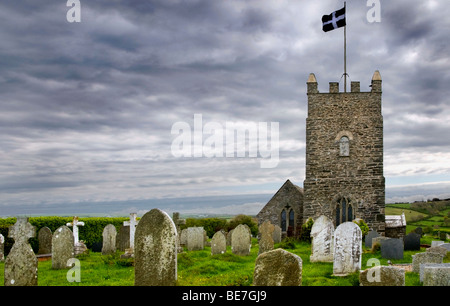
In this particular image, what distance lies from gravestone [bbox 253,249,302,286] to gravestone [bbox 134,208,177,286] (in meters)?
1.96

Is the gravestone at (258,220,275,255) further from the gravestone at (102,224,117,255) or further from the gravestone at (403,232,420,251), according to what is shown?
the gravestone at (403,232,420,251)

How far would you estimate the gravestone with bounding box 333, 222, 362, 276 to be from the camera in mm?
12344

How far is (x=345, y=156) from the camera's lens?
86.0 ft

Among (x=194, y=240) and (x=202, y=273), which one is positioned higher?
(x=202, y=273)

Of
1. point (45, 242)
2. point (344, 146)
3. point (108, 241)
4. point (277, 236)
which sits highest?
point (344, 146)

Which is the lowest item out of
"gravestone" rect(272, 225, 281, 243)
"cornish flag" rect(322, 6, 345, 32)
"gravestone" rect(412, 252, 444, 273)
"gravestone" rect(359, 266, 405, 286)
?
"gravestone" rect(272, 225, 281, 243)

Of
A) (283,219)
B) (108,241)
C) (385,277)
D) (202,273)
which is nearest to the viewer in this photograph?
(385,277)

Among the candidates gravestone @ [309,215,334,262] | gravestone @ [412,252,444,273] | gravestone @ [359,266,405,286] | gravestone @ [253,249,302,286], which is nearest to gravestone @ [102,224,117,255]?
gravestone @ [309,215,334,262]

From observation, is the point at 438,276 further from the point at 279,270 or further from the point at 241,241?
the point at 241,241

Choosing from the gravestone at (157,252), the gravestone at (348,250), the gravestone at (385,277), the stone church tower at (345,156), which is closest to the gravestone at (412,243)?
the stone church tower at (345,156)

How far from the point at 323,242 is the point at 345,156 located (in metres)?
12.1

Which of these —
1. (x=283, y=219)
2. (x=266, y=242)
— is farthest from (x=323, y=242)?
(x=283, y=219)

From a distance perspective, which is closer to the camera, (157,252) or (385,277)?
(157,252)

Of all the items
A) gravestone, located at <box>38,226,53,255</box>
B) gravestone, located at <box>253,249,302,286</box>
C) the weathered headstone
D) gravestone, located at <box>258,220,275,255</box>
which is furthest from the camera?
gravestone, located at <box>38,226,53,255</box>
